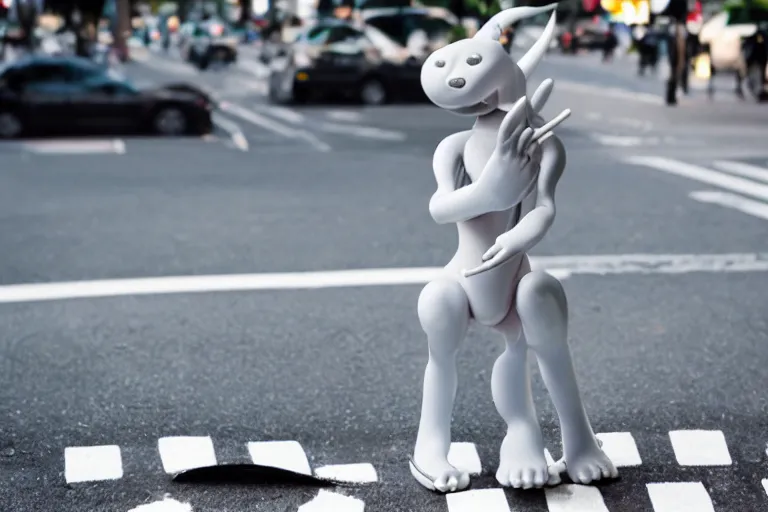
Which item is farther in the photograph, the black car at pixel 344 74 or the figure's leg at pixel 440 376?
the black car at pixel 344 74

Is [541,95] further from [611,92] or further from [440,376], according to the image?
[611,92]

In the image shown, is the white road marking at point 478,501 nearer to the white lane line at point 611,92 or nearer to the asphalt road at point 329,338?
the asphalt road at point 329,338

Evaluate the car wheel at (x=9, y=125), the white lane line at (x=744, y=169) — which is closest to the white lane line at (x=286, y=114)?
the car wheel at (x=9, y=125)

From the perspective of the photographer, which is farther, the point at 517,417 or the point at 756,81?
the point at 756,81

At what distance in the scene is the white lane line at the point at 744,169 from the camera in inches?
586

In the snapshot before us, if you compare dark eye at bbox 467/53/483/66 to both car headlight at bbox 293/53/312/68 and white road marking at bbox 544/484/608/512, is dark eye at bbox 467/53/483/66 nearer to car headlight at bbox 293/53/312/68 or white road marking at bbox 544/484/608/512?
white road marking at bbox 544/484/608/512

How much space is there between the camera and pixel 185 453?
521 centimetres

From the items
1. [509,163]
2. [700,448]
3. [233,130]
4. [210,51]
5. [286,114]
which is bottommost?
[210,51]

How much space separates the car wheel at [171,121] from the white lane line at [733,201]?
10413 mm

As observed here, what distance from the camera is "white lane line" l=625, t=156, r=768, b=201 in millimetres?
13648

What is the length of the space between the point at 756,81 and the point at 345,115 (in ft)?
31.4

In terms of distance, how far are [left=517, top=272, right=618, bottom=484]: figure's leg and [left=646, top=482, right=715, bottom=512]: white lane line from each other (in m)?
0.17

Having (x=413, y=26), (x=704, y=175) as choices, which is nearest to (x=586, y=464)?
(x=704, y=175)

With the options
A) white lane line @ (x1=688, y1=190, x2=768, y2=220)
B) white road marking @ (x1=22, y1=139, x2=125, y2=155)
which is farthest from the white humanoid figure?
white road marking @ (x1=22, y1=139, x2=125, y2=155)
